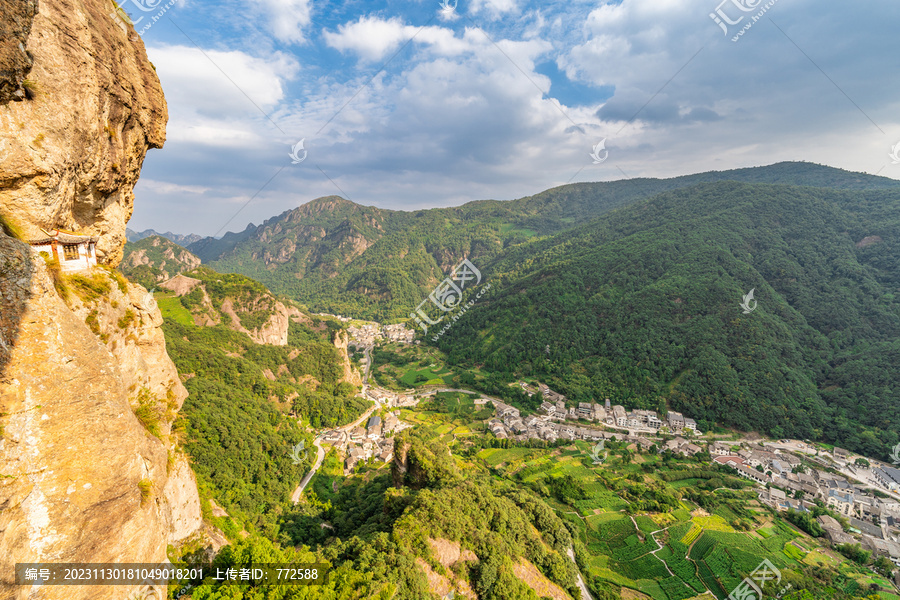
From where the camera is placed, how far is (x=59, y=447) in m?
8.01

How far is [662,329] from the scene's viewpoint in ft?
217

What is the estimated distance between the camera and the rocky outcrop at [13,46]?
7.70 meters

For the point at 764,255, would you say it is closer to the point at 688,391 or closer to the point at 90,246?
the point at 688,391

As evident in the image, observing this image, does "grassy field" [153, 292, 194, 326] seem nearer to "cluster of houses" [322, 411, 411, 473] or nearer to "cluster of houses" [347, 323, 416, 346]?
"cluster of houses" [322, 411, 411, 473]

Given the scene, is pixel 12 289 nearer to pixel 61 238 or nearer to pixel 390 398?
pixel 61 238

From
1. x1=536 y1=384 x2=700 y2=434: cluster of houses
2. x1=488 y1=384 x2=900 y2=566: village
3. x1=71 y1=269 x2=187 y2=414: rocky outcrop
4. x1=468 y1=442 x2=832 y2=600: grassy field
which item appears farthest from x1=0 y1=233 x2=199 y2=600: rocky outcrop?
x1=536 y1=384 x2=700 y2=434: cluster of houses

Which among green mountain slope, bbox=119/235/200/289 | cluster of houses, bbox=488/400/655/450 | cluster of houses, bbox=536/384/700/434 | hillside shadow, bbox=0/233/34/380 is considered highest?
green mountain slope, bbox=119/235/200/289

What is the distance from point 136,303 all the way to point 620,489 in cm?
4614

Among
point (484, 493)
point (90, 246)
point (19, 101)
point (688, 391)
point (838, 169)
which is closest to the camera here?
point (19, 101)

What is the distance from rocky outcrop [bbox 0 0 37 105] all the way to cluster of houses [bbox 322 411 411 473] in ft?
139

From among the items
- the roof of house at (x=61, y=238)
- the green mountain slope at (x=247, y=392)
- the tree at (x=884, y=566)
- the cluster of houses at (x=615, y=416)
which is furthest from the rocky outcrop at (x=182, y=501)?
the tree at (x=884, y=566)

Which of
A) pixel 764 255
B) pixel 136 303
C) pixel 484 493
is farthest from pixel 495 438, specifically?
pixel 764 255

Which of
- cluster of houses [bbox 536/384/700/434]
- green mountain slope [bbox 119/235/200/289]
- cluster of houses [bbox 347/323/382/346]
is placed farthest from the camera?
green mountain slope [bbox 119/235/200/289]

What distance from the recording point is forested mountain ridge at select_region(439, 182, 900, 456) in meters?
50.6
